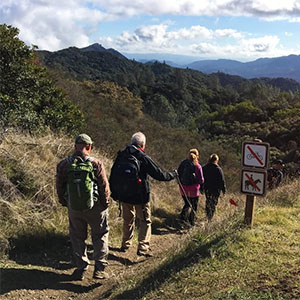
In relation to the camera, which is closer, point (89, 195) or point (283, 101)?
point (89, 195)

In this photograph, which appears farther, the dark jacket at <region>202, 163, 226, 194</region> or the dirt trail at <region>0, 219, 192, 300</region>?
the dark jacket at <region>202, 163, 226, 194</region>

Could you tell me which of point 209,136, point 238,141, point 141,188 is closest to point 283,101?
point 209,136

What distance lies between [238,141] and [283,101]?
24957 mm

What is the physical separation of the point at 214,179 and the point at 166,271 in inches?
129

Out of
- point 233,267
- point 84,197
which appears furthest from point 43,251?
point 233,267

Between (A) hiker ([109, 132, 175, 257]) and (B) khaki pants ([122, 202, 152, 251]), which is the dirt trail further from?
(A) hiker ([109, 132, 175, 257])

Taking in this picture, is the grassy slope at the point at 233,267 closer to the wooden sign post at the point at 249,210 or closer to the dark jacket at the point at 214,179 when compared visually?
the wooden sign post at the point at 249,210

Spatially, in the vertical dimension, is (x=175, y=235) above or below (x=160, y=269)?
below

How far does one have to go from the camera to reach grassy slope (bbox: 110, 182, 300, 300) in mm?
3158

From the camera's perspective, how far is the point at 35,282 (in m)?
4.04

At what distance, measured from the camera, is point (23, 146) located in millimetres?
6855

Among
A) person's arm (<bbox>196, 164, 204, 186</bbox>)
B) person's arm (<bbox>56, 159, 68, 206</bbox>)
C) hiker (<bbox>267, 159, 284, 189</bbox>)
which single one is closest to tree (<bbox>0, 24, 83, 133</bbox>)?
person's arm (<bbox>196, 164, 204, 186</bbox>)

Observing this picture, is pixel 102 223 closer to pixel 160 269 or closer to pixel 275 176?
pixel 160 269

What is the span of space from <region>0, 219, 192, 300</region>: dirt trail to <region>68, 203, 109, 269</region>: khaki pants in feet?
0.77
